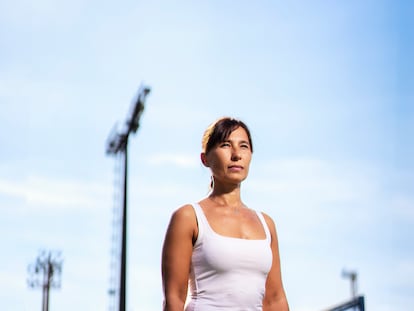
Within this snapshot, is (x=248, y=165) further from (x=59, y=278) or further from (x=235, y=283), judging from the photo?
(x=59, y=278)

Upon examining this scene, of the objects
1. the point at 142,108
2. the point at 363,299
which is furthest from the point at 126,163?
the point at 363,299

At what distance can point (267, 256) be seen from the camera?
3.79 metres

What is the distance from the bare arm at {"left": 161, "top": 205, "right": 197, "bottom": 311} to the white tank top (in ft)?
0.11

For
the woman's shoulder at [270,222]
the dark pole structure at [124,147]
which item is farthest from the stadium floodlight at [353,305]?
the dark pole structure at [124,147]

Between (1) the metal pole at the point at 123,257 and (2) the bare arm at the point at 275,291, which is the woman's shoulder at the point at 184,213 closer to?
(2) the bare arm at the point at 275,291

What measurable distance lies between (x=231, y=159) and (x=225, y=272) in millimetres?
475

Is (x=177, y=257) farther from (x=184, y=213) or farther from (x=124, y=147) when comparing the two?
(x=124, y=147)

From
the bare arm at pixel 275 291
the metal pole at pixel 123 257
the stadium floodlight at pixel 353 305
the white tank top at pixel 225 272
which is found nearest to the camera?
the white tank top at pixel 225 272

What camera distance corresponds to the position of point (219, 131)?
12.8 ft

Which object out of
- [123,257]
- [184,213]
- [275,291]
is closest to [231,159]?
[184,213]

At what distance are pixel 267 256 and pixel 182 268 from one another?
352 millimetres

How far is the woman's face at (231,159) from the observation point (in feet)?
12.6

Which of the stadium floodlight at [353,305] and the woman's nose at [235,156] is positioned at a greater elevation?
the woman's nose at [235,156]

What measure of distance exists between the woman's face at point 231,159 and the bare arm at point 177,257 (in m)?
0.21
